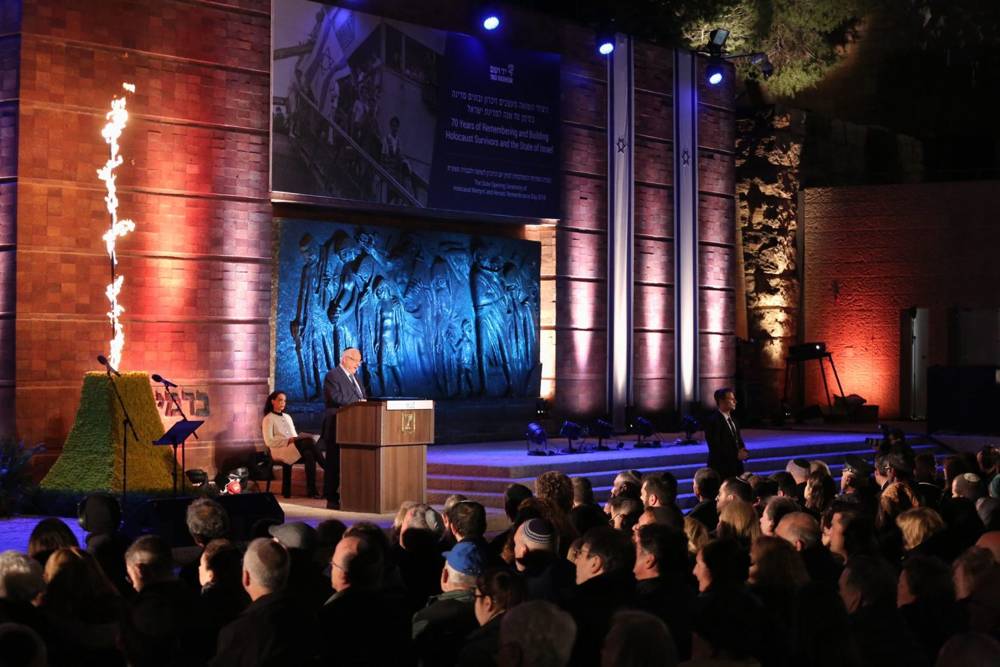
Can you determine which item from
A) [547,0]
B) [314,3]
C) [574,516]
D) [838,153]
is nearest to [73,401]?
[314,3]

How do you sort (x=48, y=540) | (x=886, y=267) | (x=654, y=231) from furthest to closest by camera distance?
1. (x=886, y=267)
2. (x=654, y=231)
3. (x=48, y=540)

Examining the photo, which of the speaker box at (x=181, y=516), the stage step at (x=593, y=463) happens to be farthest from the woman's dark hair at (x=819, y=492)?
the stage step at (x=593, y=463)

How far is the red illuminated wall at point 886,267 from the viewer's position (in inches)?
806

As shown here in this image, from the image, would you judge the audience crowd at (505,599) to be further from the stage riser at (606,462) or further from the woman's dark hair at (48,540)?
the stage riser at (606,462)

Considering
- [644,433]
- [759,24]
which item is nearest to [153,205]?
[644,433]

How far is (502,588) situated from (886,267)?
17779mm

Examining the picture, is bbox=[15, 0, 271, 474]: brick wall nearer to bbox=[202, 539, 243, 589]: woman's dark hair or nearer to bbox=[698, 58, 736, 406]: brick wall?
bbox=[698, 58, 736, 406]: brick wall

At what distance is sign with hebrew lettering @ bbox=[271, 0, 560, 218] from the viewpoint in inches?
525

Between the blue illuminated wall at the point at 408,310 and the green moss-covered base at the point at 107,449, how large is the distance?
2400 millimetres

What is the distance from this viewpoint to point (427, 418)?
11195mm

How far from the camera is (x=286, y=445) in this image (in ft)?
40.1

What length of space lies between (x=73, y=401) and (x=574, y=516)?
6712 millimetres

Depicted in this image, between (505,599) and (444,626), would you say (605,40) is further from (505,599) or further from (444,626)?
(505,599)

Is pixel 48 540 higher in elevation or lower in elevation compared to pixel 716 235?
lower
